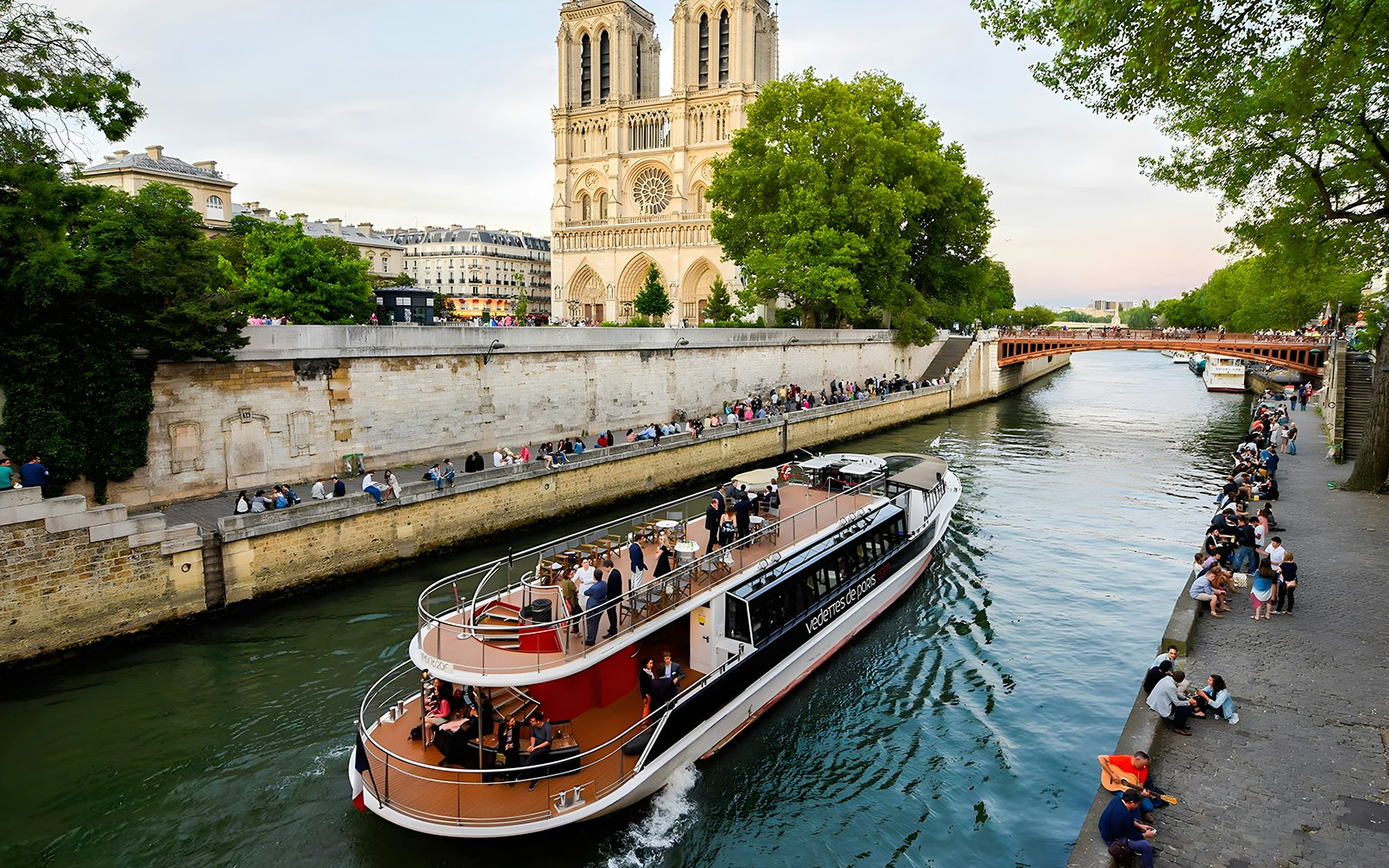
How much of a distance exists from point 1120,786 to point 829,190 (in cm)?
3420

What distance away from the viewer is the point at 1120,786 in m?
7.79

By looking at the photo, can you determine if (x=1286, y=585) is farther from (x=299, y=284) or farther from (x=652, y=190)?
(x=652, y=190)

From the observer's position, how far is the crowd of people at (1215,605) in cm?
710

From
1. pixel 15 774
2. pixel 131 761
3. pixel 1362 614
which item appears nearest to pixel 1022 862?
pixel 1362 614

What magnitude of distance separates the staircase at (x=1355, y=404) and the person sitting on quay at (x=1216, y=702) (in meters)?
21.1

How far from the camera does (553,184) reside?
79.6 metres

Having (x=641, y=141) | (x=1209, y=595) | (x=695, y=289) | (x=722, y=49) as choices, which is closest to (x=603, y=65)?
(x=641, y=141)

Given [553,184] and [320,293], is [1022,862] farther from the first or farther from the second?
[553,184]

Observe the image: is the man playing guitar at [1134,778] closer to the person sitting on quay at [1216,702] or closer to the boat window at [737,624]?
the person sitting on quay at [1216,702]

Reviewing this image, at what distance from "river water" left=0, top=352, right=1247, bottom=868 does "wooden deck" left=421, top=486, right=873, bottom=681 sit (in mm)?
1882

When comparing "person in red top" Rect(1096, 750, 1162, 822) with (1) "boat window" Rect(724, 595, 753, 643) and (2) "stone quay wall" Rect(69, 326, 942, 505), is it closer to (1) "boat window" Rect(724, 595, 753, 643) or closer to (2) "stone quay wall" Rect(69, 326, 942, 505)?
(1) "boat window" Rect(724, 595, 753, 643)

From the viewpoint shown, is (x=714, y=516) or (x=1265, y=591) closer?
(x=1265, y=591)

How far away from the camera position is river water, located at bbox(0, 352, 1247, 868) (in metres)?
8.53

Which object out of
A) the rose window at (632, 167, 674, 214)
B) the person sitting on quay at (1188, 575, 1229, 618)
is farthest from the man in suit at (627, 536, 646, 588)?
the rose window at (632, 167, 674, 214)
